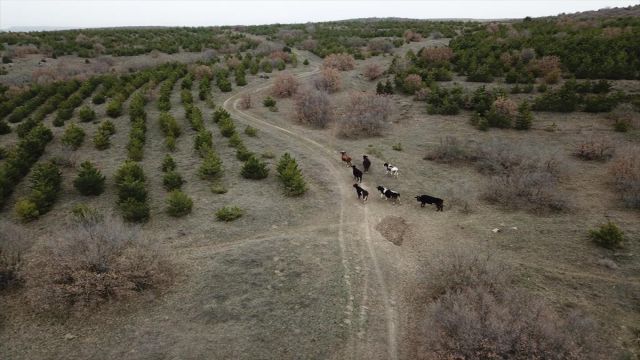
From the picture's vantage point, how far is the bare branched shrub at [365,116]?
73.2 ft

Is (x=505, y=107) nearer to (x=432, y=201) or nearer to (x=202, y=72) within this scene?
(x=432, y=201)

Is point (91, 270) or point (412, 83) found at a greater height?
point (412, 83)

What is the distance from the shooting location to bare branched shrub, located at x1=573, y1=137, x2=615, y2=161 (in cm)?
1733

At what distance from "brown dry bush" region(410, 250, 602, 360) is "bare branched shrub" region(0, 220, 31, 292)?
10.0 metres

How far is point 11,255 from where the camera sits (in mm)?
9570

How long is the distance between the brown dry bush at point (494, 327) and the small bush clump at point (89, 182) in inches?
517

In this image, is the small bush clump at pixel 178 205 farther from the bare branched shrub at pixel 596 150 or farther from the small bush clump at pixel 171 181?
the bare branched shrub at pixel 596 150

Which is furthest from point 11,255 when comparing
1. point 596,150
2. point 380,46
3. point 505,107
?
point 380,46

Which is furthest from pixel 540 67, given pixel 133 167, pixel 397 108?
pixel 133 167

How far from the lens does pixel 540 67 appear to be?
95.6ft

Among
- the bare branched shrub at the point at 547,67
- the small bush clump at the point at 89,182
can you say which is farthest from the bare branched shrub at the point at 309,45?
the small bush clump at the point at 89,182

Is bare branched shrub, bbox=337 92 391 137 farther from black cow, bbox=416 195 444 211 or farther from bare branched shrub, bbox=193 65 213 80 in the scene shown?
bare branched shrub, bbox=193 65 213 80

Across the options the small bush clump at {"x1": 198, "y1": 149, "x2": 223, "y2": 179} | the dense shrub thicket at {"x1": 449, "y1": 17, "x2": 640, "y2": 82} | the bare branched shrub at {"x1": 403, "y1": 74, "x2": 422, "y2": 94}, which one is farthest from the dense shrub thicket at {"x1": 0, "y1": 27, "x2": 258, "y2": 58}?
the small bush clump at {"x1": 198, "y1": 149, "x2": 223, "y2": 179}

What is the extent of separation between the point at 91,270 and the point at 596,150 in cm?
2090
